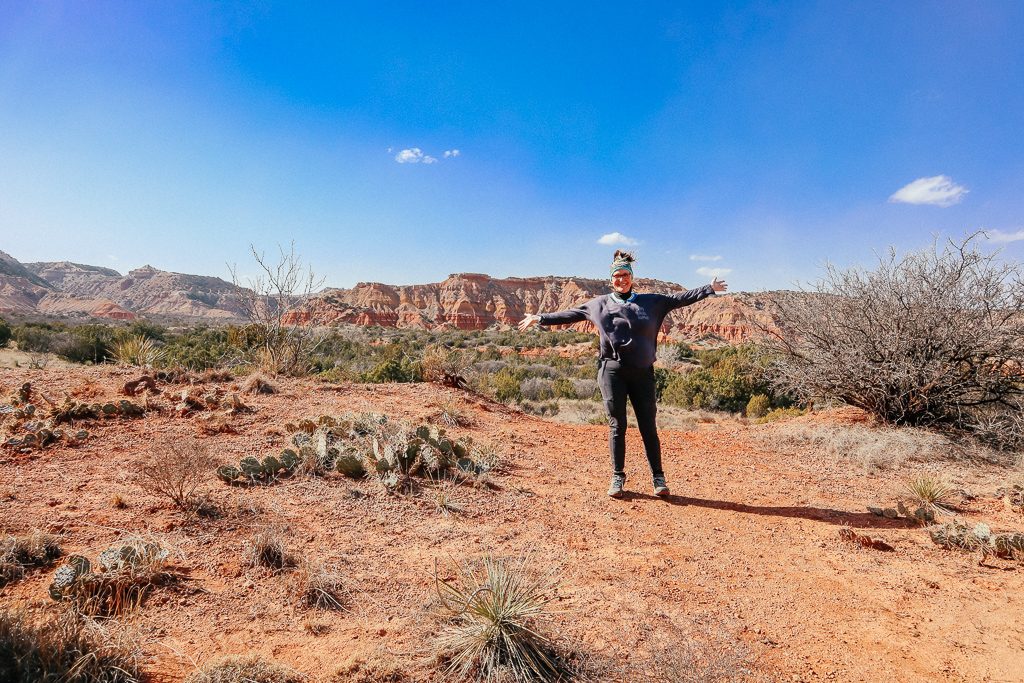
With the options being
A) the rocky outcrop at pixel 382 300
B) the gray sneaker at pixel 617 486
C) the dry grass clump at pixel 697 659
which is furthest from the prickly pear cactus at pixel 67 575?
the rocky outcrop at pixel 382 300

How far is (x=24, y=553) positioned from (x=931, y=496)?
22.5 feet

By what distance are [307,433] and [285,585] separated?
297cm

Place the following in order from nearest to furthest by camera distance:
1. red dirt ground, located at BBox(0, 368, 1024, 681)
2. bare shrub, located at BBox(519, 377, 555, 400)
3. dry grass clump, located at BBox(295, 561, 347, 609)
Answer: red dirt ground, located at BBox(0, 368, 1024, 681)
dry grass clump, located at BBox(295, 561, 347, 609)
bare shrub, located at BBox(519, 377, 555, 400)

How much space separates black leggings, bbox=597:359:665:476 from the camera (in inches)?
176

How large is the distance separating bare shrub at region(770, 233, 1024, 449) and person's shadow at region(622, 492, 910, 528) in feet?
10.1

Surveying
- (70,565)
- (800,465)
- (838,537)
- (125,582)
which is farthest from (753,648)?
(800,465)

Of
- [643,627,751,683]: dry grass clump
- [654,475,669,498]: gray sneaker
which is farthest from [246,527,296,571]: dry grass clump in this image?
[654,475,669,498]: gray sneaker

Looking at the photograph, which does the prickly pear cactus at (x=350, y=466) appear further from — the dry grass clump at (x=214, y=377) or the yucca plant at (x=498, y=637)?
the dry grass clump at (x=214, y=377)

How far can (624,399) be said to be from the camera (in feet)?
15.0

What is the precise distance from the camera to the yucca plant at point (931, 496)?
4536 mm

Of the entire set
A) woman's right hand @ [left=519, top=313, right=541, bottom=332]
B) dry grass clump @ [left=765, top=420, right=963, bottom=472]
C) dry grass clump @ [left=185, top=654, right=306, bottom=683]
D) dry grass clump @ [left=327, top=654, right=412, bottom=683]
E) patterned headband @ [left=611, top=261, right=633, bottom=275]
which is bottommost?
dry grass clump @ [left=327, top=654, right=412, bottom=683]

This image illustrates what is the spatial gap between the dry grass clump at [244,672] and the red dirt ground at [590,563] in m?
0.14

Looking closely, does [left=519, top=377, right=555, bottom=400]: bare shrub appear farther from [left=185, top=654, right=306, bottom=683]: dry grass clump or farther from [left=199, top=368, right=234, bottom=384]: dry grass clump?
[left=185, top=654, right=306, bottom=683]: dry grass clump

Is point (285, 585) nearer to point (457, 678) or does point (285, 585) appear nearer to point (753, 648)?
point (457, 678)
